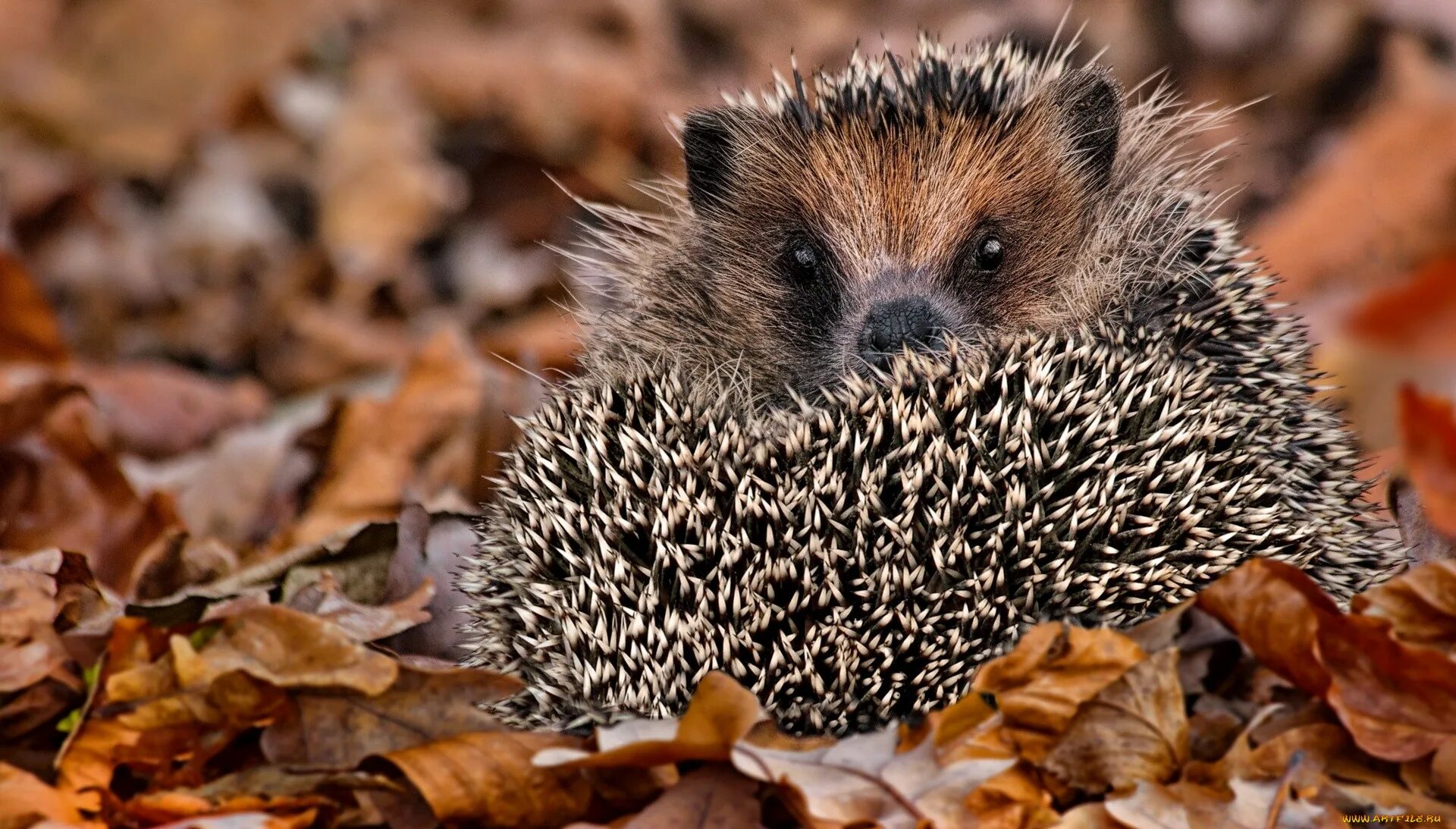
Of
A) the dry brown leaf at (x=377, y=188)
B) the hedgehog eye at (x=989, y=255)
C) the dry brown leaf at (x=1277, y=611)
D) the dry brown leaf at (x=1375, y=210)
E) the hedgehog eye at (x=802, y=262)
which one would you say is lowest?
the dry brown leaf at (x=1277, y=611)

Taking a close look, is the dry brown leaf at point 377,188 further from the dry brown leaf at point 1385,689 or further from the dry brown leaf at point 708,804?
the dry brown leaf at point 1385,689

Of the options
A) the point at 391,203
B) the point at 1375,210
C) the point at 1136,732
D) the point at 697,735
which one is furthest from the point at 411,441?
the point at 1375,210

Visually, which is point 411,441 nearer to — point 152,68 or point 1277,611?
point 1277,611

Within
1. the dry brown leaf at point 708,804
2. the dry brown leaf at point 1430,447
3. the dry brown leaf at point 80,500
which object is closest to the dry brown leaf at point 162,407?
the dry brown leaf at point 80,500

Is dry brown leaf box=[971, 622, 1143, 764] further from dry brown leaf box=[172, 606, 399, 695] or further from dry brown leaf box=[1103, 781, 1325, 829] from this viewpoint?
dry brown leaf box=[172, 606, 399, 695]

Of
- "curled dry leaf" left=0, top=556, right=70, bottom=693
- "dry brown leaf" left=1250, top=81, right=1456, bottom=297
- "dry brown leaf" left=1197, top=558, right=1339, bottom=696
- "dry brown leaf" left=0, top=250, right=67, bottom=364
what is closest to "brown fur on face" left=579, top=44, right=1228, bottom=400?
"dry brown leaf" left=1197, top=558, right=1339, bottom=696

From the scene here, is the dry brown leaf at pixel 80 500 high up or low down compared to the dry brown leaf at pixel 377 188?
down

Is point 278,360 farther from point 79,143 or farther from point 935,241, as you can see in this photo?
point 935,241

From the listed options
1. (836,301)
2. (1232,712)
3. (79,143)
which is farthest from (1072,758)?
(79,143)
